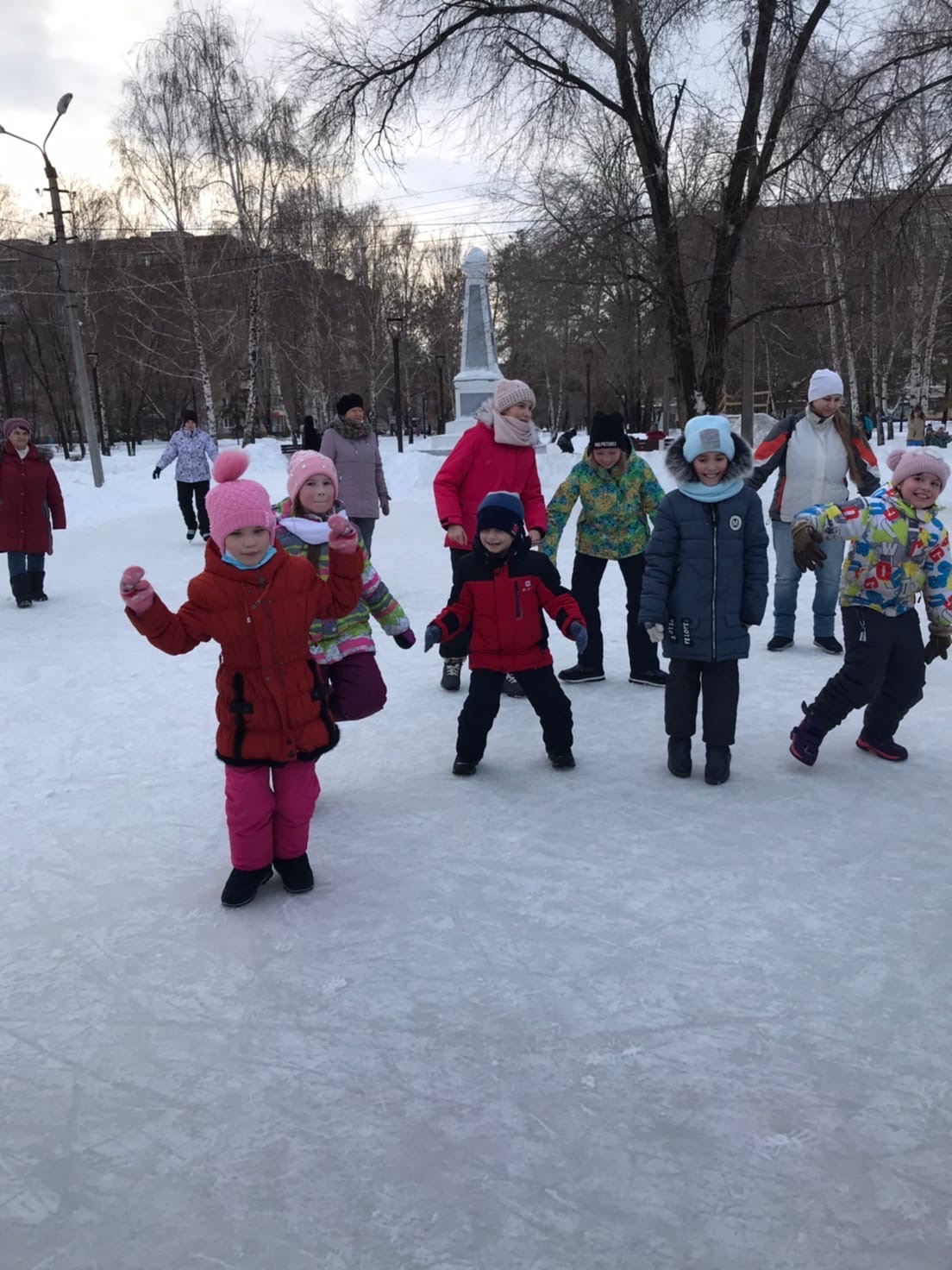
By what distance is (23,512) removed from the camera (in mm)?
7742

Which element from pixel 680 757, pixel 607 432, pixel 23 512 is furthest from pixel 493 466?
pixel 23 512

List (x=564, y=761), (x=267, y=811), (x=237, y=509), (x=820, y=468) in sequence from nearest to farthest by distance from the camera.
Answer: (x=237, y=509), (x=267, y=811), (x=564, y=761), (x=820, y=468)

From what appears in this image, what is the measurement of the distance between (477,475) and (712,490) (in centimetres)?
142

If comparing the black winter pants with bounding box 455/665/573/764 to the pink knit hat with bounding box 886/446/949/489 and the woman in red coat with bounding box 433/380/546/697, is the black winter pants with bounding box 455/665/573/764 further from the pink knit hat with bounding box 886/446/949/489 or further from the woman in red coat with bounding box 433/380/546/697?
the pink knit hat with bounding box 886/446/949/489

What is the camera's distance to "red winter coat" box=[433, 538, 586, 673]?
151 inches

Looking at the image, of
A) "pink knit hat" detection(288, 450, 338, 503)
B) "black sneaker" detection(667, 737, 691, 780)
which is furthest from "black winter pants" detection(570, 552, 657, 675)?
"pink knit hat" detection(288, 450, 338, 503)

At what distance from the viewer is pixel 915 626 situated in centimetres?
383

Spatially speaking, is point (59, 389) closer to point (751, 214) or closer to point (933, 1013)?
point (751, 214)

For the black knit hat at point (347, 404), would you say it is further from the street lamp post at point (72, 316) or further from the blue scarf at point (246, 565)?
the street lamp post at point (72, 316)

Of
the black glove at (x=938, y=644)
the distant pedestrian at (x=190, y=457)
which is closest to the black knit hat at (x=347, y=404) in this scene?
the distant pedestrian at (x=190, y=457)

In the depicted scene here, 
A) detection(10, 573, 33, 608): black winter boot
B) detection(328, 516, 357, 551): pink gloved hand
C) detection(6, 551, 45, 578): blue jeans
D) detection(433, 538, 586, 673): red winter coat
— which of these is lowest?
detection(10, 573, 33, 608): black winter boot

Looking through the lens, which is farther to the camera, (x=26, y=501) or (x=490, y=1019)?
(x=26, y=501)

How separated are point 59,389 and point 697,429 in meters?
44.1

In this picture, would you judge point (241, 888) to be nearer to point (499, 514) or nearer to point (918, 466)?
point (499, 514)
